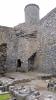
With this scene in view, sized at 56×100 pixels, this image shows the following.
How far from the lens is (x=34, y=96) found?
5.50m

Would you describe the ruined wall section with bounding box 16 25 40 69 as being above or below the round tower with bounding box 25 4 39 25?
below

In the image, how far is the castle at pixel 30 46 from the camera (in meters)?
11.8

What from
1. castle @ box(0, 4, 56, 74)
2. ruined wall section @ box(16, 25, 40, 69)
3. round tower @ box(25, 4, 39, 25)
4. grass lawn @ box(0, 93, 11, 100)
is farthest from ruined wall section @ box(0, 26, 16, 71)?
grass lawn @ box(0, 93, 11, 100)

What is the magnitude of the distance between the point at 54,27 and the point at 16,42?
410 cm

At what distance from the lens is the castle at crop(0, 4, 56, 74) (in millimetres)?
11836

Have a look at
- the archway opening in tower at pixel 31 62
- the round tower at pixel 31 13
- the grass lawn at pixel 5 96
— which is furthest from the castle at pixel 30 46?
the grass lawn at pixel 5 96

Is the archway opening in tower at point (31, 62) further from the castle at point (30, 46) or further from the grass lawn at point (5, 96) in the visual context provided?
the grass lawn at point (5, 96)

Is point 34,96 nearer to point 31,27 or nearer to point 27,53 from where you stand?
point 27,53

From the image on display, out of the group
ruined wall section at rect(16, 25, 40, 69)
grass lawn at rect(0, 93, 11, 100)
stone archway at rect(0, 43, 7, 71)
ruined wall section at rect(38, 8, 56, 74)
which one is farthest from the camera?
ruined wall section at rect(16, 25, 40, 69)

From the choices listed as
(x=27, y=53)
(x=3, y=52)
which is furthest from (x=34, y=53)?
(x=3, y=52)

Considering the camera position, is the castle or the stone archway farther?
the stone archway

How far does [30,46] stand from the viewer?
13.6m

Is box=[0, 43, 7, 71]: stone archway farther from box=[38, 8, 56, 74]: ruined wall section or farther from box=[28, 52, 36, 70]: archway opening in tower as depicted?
box=[38, 8, 56, 74]: ruined wall section

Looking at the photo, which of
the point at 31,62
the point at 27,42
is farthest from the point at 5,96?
the point at 27,42
